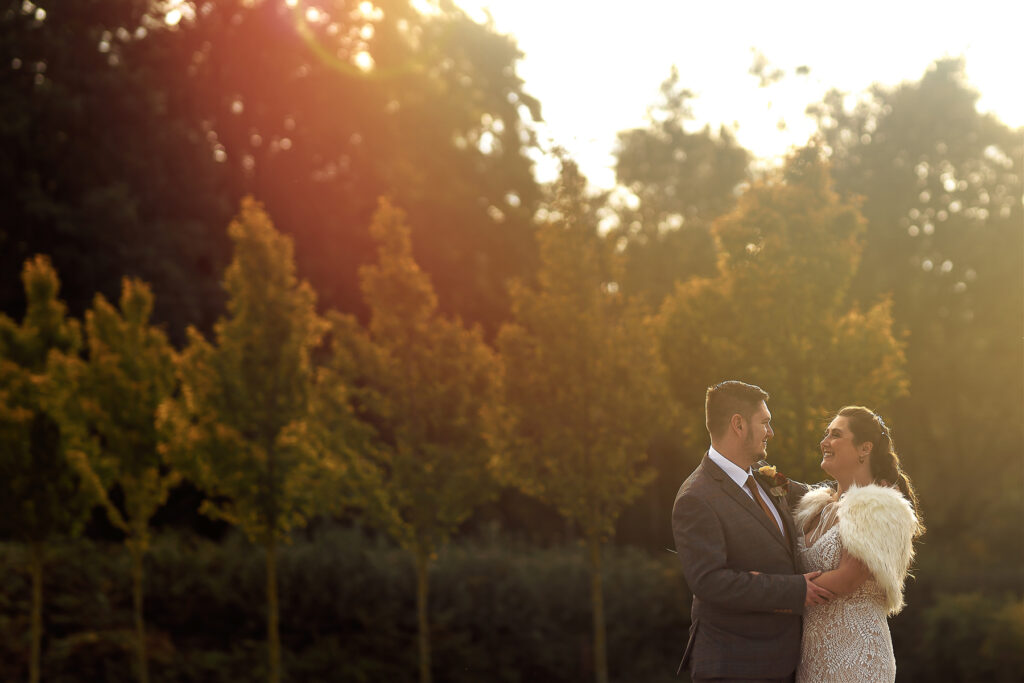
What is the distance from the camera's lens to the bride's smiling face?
488 centimetres

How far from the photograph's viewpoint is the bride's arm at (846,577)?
4.53 meters

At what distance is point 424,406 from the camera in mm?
15867

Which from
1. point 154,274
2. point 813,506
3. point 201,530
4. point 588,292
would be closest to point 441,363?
point 588,292

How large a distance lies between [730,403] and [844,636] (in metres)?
1.08

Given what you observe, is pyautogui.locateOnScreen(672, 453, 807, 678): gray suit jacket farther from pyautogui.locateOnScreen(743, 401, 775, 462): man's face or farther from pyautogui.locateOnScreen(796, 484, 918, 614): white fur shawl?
pyautogui.locateOnScreen(796, 484, 918, 614): white fur shawl

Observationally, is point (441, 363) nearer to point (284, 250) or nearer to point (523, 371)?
point (523, 371)

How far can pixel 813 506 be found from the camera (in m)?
5.04

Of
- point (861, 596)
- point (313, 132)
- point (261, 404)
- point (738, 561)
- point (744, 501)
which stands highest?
point (313, 132)

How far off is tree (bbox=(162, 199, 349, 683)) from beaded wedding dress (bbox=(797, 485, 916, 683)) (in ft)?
35.9

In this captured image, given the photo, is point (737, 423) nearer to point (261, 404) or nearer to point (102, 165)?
point (261, 404)

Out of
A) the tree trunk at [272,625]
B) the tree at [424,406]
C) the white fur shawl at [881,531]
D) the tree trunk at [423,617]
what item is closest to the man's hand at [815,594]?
the white fur shawl at [881,531]

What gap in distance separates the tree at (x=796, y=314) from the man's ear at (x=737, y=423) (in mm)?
8516

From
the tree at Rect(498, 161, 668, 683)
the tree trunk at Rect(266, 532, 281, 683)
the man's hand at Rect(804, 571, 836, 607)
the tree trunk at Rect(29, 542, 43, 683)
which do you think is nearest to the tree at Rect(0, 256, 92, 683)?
the tree trunk at Rect(29, 542, 43, 683)

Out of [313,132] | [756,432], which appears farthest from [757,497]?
[313,132]
